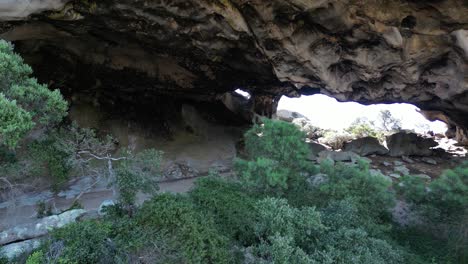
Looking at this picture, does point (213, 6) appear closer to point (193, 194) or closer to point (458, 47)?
point (193, 194)

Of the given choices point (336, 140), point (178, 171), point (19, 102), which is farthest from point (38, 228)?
point (336, 140)

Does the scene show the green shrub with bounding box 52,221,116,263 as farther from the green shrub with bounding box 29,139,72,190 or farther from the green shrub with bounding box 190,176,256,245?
the green shrub with bounding box 190,176,256,245

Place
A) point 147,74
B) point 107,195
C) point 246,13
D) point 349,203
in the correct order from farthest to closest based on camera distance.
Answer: point 147,74, point 107,195, point 246,13, point 349,203

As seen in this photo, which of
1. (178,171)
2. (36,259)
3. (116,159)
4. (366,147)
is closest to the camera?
(36,259)

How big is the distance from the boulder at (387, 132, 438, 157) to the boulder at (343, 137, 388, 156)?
23.2 inches

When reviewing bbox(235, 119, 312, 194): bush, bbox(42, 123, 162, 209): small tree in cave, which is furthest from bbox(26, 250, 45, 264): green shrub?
bbox(235, 119, 312, 194): bush

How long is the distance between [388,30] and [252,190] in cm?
756

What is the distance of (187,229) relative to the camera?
5.96 meters

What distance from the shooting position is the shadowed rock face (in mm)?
10367

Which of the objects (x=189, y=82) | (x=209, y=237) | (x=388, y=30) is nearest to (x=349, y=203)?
(x=209, y=237)

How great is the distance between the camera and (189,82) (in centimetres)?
1734

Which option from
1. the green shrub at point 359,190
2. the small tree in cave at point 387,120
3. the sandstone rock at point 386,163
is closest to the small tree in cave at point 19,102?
the green shrub at point 359,190

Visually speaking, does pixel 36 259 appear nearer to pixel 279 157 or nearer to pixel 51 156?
pixel 51 156

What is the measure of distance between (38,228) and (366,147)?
60.0 ft
